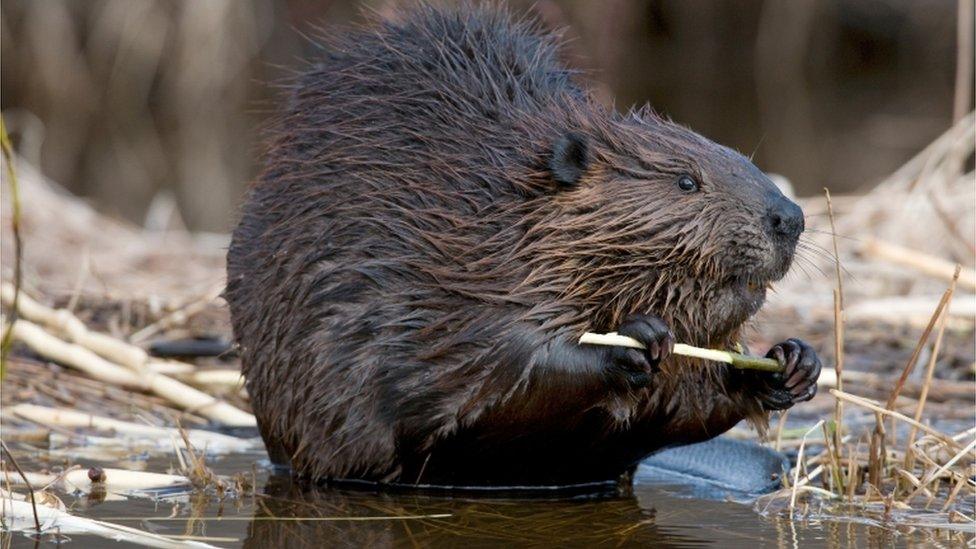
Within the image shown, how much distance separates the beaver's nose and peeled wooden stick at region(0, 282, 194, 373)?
6.86ft

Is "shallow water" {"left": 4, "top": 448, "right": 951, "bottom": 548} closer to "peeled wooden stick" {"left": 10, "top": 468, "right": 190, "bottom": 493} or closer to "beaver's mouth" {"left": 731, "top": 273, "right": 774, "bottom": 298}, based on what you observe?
"peeled wooden stick" {"left": 10, "top": 468, "right": 190, "bottom": 493}

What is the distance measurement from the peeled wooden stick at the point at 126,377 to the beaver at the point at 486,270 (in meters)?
0.60

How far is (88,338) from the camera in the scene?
456 cm

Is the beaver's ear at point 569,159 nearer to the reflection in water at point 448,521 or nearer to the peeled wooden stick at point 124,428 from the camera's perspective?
the reflection in water at point 448,521

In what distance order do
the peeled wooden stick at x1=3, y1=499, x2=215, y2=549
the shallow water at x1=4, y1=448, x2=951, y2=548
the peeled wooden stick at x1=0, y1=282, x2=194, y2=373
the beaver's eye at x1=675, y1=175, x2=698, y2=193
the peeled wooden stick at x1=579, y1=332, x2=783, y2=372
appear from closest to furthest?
the peeled wooden stick at x1=3, y1=499, x2=215, y2=549, the shallow water at x1=4, y1=448, x2=951, y2=548, the peeled wooden stick at x1=579, y1=332, x2=783, y2=372, the beaver's eye at x1=675, y1=175, x2=698, y2=193, the peeled wooden stick at x1=0, y1=282, x2=194, y2=373

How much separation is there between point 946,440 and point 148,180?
854cm

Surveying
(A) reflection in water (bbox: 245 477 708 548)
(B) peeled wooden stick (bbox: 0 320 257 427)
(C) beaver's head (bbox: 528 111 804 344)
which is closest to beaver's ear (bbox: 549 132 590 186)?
(C) beaver's head (bbox: 528 111 804 344)

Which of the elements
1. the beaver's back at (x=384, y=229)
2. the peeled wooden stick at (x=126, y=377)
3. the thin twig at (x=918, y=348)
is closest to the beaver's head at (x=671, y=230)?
the beaver's back at (x=384, y=229)

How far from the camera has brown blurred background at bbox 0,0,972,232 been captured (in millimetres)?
10812

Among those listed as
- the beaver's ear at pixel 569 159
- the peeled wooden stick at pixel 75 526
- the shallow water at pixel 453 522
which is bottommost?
the peeled wooden stick at pixel 75 526

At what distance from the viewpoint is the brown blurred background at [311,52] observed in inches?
426

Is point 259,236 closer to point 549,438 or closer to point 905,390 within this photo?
point 549,438

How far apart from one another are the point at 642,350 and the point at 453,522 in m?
0.51

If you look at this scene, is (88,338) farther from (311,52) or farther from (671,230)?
(311,52)
